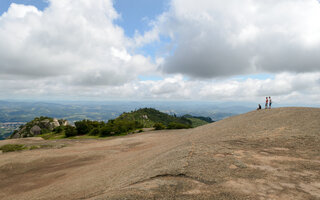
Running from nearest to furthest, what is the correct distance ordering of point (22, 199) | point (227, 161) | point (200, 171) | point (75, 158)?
point (200, 171)
point (227, 161)
point (22, 199)
point (75, 158)

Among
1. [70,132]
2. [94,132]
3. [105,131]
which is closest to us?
[105,131]

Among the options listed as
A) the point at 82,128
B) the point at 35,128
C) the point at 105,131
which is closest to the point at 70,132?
the point at 82,128

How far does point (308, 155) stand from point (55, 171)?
86.3 ft

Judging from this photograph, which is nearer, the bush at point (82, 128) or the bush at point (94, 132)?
the bush at point (94, 132)

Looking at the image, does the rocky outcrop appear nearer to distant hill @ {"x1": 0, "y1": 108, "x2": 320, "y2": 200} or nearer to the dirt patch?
the dirt patch

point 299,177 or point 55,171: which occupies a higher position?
point 299,177

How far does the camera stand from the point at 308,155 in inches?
478

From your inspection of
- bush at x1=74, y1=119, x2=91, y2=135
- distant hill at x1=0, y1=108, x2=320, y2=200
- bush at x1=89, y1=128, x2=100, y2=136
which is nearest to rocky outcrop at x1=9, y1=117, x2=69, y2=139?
bush at x1=74, y1=119, x2=91, y2=135

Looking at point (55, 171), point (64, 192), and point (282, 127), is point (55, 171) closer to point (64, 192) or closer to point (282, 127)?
point (64, 192)

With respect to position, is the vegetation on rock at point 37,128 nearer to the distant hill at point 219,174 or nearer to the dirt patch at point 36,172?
Answer: the dirt patch at point 36,172

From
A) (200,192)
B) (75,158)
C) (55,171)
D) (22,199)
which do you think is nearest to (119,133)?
(75,158)

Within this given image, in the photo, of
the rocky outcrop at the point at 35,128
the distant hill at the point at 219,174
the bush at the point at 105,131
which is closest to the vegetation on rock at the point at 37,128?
the rocky outcrop at the point at 35,128

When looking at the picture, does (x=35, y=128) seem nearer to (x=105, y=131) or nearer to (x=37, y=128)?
(x=37, y=128)

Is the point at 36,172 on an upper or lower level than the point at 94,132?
upper
